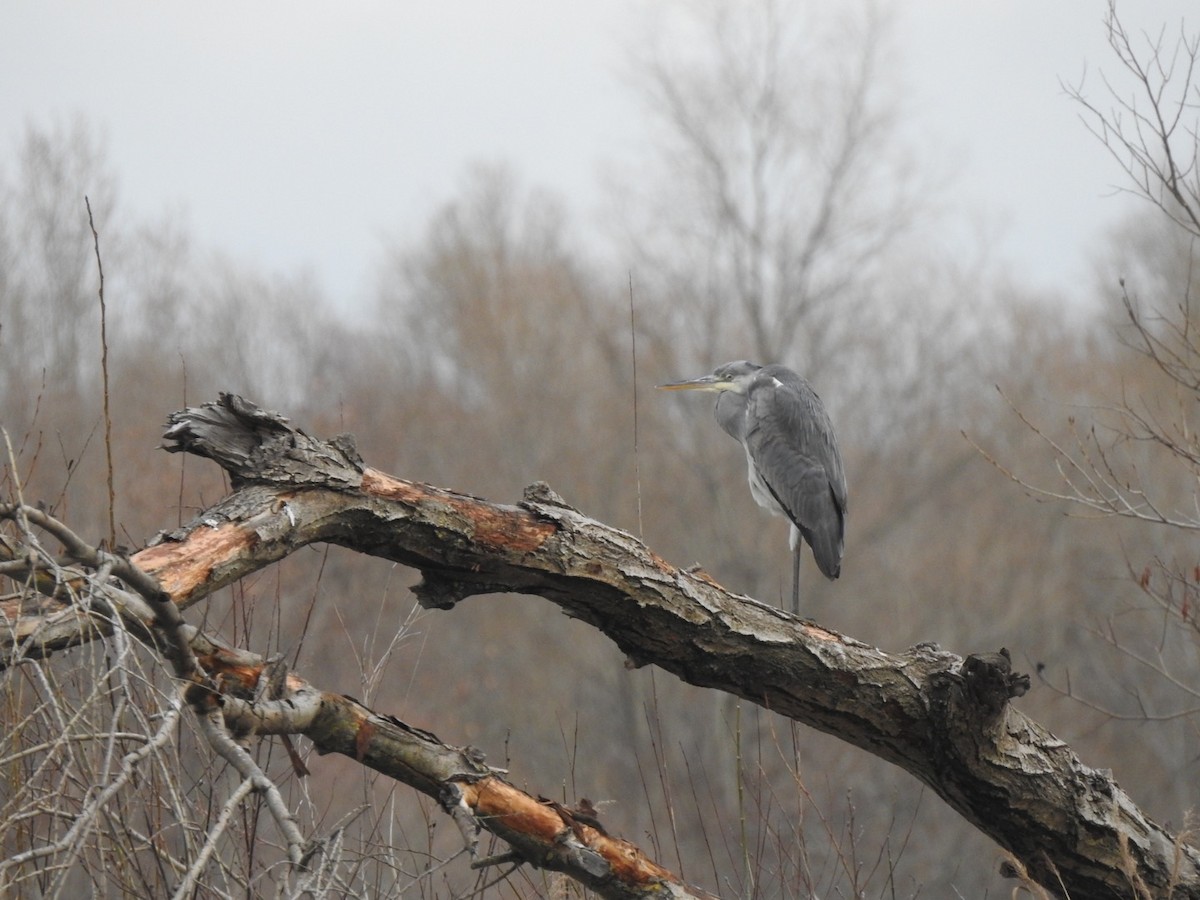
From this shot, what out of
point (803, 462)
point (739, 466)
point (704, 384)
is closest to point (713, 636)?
point (803, 462)

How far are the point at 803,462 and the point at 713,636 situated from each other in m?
4.12

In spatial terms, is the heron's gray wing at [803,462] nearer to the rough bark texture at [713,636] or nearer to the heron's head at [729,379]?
the heron's head at [729,379]

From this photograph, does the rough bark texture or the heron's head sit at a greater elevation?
the heron's head

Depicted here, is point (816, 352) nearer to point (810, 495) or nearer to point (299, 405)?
point (299, 405)

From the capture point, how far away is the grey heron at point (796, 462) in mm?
7711

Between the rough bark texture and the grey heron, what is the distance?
3.44 metres

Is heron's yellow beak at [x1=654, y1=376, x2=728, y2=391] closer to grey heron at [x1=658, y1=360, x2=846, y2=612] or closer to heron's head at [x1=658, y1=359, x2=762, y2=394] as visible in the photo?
heron's head at [x1=658, y1=359, x2=762, y2=394]

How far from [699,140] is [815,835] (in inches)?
539

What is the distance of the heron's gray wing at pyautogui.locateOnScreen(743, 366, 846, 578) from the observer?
7707 mm

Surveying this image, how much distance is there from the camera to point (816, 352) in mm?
26000

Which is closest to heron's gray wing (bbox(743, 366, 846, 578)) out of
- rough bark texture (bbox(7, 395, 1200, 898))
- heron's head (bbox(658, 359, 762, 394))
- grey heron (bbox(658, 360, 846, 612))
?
grey heron (bbox(658, 360, 846, 612))

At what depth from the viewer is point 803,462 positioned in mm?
7766

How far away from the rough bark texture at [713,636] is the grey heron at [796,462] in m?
3.44

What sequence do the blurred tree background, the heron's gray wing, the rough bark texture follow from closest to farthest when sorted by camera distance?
1. the rough bark texture
2. the heron's gray wing
3. the blurred tree background
